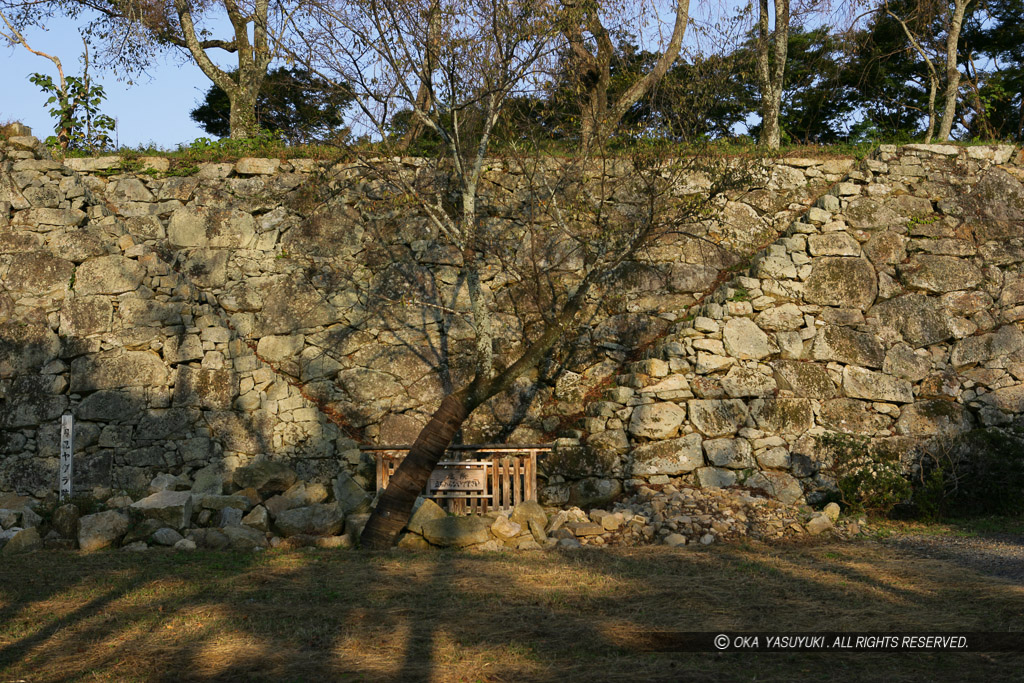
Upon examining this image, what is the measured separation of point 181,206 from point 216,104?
9452 mm

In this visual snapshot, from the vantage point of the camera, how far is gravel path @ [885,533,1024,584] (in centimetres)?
709

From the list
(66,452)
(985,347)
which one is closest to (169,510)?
(66,452)

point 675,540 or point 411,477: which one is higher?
point 411,477

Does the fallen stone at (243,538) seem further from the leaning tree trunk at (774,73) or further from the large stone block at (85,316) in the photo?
the leaning tree trunk at (774,73)

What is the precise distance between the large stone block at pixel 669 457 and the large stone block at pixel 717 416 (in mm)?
188

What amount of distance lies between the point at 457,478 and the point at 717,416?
334cm

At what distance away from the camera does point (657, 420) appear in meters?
10.4

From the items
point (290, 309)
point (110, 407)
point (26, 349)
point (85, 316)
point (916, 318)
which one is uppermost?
point (290, 309)

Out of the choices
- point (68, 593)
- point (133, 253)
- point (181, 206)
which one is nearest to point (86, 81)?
point (181, 206)

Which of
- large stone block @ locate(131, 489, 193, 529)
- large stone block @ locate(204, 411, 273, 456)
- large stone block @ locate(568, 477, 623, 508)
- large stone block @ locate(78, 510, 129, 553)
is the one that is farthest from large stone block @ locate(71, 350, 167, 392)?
large stone block @ locate(568, 477, 623, 508)

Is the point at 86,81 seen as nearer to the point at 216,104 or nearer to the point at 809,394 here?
the point at 216,104

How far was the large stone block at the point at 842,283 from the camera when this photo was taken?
11703mm

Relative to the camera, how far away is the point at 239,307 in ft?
40.3

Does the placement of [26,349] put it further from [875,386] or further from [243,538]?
[875,386]
